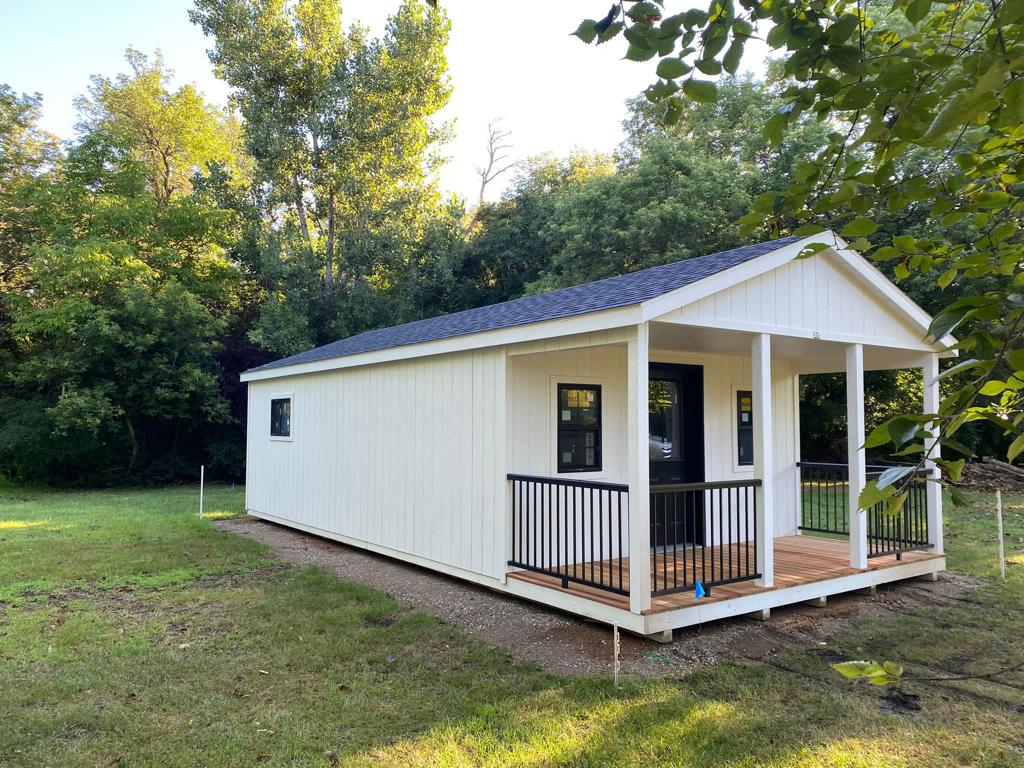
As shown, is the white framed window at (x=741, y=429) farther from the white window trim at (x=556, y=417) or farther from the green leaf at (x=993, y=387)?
the green leaf at (x=993, y=387)

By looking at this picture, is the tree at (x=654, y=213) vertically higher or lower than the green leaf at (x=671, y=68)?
higher

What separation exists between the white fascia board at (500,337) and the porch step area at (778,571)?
5.84ft

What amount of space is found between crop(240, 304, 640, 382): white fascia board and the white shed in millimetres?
22

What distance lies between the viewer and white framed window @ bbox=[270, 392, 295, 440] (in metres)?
10.5

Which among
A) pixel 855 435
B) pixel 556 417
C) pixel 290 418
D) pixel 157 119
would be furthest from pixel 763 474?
pixel 157 119

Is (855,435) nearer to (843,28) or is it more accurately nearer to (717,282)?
(717,282)

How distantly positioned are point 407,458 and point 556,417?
1894 mm

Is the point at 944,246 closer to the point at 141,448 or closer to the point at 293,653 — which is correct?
the point at 293,653

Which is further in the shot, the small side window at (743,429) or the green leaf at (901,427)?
the small side window at (743,429)

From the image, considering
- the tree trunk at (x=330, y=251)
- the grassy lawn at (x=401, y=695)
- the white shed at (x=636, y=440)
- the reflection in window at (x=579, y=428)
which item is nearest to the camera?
the grassy lawn at (x=401, y=695)

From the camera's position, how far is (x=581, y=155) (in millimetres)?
27031

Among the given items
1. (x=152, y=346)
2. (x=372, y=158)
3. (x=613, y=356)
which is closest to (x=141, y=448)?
(x=152, y=346)

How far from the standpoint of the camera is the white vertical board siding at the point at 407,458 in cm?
645

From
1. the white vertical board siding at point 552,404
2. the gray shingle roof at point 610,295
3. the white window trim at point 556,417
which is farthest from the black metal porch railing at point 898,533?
the gray shingle roof at point 610,295
